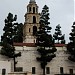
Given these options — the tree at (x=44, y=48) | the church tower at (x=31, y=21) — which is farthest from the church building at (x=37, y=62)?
the church tower at (x=31, y=21)

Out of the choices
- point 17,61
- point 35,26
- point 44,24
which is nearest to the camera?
point 17,61

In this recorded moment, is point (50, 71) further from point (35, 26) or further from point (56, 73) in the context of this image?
point (35, 26)

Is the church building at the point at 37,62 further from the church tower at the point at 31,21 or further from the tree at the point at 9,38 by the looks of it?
the church tower at the point at 31,21

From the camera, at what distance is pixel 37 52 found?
56.5 meters

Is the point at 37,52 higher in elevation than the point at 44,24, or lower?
lower

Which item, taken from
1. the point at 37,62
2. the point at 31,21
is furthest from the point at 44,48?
the point at 31,21

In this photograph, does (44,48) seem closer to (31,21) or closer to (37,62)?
(37,62)

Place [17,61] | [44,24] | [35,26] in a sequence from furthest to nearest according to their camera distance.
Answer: [35,26], [44,24], [17,61]

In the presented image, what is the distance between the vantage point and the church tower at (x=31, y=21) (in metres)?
64.1

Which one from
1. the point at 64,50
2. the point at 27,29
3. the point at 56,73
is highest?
the point at 27,29

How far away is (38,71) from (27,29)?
11267mm

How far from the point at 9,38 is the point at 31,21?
699 cm

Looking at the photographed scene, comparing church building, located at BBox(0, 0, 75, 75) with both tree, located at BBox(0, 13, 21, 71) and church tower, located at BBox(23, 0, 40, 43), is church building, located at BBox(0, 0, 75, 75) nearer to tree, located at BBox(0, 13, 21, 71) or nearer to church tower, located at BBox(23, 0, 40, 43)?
tree, located at BBox(0, 13, 21, 71)

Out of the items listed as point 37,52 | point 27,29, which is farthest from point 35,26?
point 37,52
